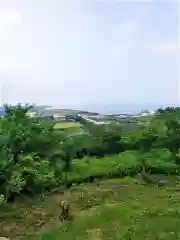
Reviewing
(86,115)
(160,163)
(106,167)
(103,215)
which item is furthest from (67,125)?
(103,215)

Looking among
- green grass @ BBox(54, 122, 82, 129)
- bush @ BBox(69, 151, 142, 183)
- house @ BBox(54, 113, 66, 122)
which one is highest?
house @ BBox(54, 113, 66, 122)

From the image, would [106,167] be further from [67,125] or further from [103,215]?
[103,215]

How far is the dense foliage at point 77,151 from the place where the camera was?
26.2ft

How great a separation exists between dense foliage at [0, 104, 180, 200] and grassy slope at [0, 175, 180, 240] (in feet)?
1.40

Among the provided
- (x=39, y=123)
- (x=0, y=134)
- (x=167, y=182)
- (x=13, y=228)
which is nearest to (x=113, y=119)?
(x=167, y=182)

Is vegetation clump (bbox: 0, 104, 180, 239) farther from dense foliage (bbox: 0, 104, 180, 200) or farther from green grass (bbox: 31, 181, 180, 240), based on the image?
green grass (bbox: 31, 181, 180, 240)

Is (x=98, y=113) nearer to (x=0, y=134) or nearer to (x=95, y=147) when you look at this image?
(x=95, y=147)

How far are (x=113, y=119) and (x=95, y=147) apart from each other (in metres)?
1.16

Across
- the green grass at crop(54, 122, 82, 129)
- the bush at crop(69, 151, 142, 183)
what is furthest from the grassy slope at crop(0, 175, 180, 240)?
the green grass at crop(54, 122, 82, 129)

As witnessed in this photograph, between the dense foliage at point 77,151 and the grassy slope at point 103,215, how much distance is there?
1.40 ft

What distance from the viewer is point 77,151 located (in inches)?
429

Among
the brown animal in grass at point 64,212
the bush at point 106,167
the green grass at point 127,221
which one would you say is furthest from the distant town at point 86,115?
the brown animal in grass at point 64,212

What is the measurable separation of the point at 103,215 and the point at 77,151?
4.35m

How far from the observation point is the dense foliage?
7988 mm
